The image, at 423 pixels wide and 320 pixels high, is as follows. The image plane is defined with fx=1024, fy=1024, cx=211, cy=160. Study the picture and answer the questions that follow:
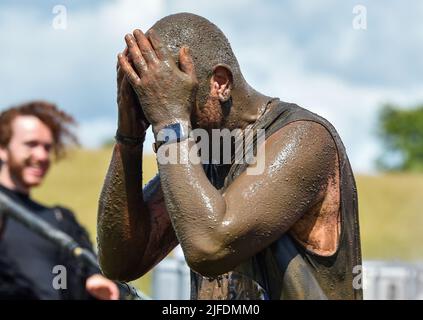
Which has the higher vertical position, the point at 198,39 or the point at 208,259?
the point at 198,39

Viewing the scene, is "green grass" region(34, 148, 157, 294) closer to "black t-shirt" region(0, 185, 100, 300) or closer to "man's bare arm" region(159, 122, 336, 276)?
"black t-shirt" region(0, 185, 100, 300)

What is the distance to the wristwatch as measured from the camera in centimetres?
358

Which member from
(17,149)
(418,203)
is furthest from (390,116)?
(17,149)

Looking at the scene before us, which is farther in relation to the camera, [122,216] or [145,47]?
[122,216]

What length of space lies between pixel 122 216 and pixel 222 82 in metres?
0.68

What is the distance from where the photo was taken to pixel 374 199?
50.1 metres

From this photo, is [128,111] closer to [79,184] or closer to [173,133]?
[173,133]

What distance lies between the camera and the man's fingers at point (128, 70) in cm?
362

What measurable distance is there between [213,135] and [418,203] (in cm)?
4876

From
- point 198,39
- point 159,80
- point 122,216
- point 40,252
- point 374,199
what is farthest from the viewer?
point 374,199

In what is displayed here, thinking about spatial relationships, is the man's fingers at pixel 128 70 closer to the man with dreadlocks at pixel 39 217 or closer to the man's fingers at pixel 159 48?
the man's fingers at pixel 159 48

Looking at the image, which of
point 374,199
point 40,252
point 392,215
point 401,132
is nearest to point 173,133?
point 40,252

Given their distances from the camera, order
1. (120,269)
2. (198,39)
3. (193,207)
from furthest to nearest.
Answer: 1. (120,269)
2. (198,39)
3. (193,207)

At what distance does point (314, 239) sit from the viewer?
3.74 m
